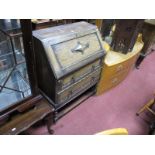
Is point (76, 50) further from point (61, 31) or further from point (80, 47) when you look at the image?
point (61, 31)

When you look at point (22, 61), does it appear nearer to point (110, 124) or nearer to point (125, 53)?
point (110, 124)

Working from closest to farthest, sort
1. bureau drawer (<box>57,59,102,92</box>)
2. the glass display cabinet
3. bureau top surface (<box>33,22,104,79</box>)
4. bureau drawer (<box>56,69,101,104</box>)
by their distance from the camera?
the glass display cabinet
bureau top surface (<box>33,22,104,79</box>)
bureau drawer (<box>57,59,102,92</box>)
bureau drawer (<box>56,69,101,104</box>)

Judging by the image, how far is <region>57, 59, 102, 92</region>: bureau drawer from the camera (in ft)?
4.94

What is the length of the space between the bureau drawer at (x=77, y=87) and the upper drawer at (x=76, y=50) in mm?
295

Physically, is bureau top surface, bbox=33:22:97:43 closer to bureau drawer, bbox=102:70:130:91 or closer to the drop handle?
the drop handle

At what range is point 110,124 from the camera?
1.91 m

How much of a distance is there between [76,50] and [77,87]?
0.47 meters

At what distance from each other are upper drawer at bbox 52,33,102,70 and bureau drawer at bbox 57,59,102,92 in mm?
125

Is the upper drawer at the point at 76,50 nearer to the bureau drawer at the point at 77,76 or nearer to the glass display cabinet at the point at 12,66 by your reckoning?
the bureau drawer at the point at 77,76

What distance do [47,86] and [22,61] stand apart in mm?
470

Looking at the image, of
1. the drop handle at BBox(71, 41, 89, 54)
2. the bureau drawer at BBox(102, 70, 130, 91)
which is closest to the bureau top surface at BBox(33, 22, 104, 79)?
the drop handle at BBox(71, 41, 89, 54)

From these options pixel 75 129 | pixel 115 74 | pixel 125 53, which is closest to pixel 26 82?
pixel 75 129

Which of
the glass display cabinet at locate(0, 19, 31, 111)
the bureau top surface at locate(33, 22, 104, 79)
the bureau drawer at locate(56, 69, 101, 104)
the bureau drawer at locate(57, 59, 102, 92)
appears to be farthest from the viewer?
the bureau drawer at locate(56, 69, 101, 104)

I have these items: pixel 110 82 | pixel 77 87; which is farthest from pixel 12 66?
pixel 110 82
